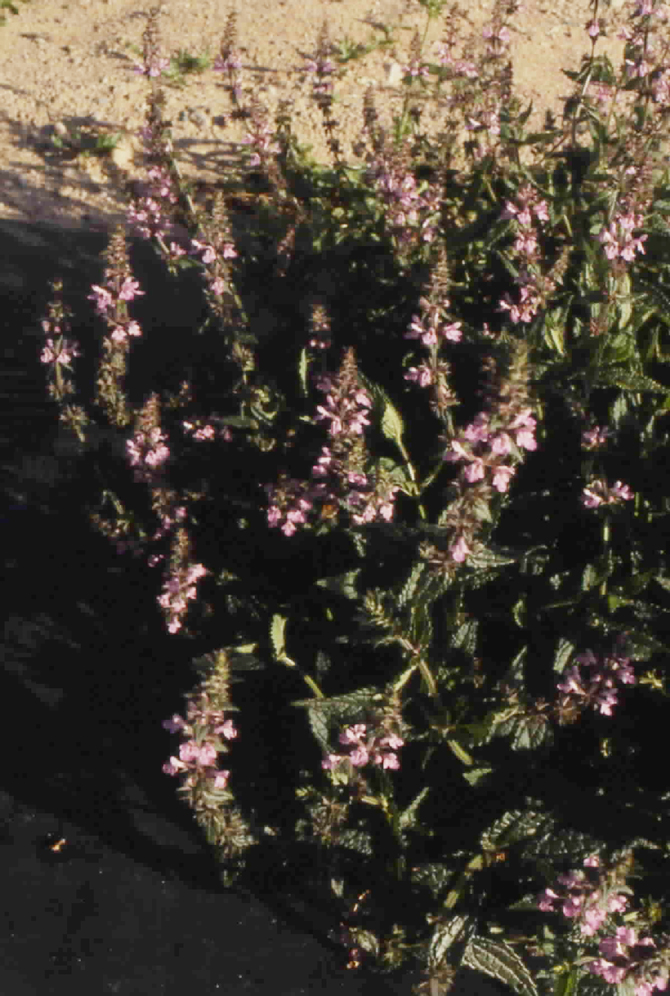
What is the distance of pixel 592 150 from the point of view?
4.31m

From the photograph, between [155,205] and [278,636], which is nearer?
[278,636]

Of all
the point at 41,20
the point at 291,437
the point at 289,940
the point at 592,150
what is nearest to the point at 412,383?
the point at 291,437

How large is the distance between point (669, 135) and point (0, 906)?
142 inches

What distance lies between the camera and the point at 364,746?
9.66 feet

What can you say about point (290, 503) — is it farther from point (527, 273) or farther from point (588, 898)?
point (588, 898)

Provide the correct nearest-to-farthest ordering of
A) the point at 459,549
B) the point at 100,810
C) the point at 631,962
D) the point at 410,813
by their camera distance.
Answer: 1. the point at 631,962
2. the point at 459,549
3. the point at 410,813
4. the point at 100,810

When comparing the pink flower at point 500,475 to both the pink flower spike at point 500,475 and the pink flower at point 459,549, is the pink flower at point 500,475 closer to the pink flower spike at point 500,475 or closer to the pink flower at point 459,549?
the pink flower spike at point 500,475

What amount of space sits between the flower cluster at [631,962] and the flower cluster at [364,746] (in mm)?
723

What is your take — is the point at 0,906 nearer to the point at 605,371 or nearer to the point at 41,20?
the point at 605,371

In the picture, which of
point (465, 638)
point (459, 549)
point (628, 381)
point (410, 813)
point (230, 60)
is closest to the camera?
point (459, 549)

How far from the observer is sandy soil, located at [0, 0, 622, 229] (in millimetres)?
6277

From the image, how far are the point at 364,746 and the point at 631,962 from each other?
0.86 meters

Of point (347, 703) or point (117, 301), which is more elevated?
point (117, 301)

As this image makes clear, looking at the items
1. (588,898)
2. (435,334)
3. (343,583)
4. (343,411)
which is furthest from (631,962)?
(435,334)
